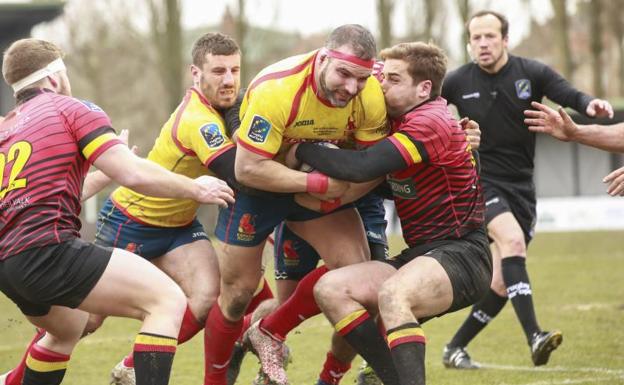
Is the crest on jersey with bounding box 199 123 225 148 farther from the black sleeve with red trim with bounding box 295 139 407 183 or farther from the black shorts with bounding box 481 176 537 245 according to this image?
the black shorts with bounding box 481 176 537 245

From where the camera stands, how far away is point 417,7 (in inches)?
1286

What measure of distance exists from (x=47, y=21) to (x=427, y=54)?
55.8ft

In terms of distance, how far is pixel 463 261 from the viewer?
225 inches

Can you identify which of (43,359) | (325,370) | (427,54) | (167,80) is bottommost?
(167,80)

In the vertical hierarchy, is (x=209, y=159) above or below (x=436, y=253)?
above

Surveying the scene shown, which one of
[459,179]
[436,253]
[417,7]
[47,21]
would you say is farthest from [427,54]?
[417,7]

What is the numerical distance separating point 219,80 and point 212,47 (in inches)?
9.6

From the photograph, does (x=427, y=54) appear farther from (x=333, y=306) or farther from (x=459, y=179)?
(x=333, y=306)

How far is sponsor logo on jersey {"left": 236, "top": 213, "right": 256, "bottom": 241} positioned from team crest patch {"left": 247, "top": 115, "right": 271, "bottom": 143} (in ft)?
2.56

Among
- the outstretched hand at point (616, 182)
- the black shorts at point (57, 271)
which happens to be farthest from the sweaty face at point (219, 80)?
the outstretched hand at point (616, 182)

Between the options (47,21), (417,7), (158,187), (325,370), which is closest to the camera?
(158,187)

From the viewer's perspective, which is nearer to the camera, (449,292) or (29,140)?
(29,140)

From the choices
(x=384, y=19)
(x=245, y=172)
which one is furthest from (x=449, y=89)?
(x=384, y=19)

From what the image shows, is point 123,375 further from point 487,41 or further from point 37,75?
point 487,41
